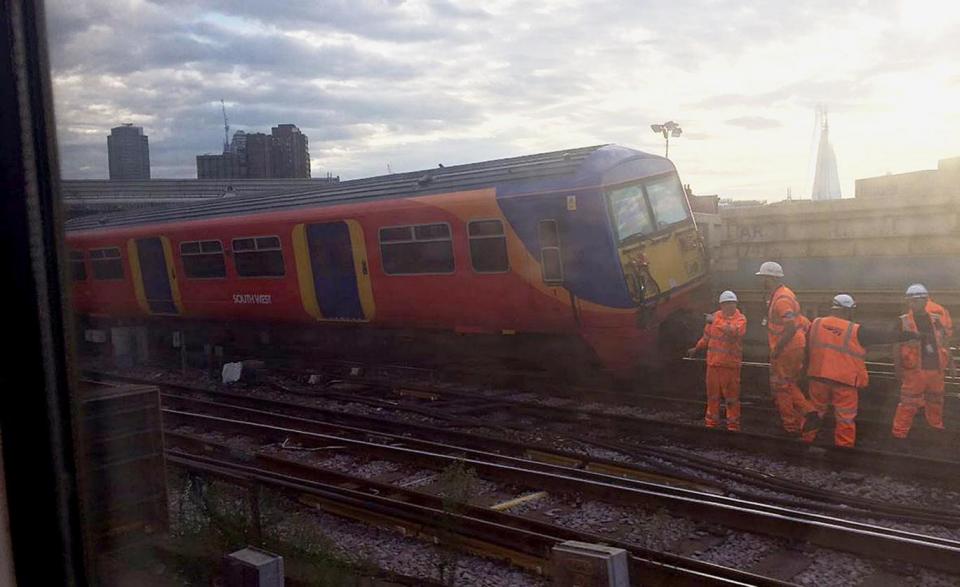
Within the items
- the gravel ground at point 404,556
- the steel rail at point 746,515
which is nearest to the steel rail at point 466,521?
the gravel ground at point 404,556

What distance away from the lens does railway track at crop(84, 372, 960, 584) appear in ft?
15.6

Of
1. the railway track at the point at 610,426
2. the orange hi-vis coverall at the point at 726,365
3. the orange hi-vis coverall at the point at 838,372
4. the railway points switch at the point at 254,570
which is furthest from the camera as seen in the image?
the orange hi-vis coverall at the point at 726,365

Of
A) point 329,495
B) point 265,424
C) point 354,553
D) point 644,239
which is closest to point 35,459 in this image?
point 354,553

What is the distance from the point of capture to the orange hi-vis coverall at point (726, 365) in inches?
323

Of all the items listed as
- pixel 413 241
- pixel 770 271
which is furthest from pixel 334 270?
pixel 770 271

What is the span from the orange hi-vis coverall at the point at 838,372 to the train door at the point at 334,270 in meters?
5.87

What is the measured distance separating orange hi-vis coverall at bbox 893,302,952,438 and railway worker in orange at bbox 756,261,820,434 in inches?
31.7

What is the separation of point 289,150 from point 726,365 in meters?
4.62

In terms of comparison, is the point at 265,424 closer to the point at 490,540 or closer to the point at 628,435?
the point at 628,435

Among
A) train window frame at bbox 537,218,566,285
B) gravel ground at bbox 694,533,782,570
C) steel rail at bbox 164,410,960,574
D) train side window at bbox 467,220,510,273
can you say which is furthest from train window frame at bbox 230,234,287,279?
gravel ground at bbox 694,533,782,570

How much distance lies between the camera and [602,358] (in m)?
9.59

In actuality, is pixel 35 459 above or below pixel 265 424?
above

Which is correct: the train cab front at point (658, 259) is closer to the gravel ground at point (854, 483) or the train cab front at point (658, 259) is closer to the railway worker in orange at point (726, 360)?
the railway worker in orange at point (726, 360)

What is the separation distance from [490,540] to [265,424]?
519 centimetres
